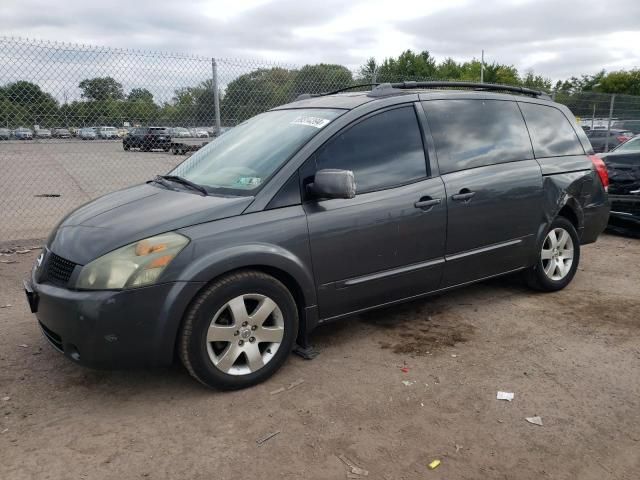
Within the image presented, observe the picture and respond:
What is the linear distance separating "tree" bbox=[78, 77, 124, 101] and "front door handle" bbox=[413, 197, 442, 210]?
5074 millimetres

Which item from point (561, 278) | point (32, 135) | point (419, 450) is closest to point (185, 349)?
point (419, 450)

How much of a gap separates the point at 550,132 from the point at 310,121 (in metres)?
2.37

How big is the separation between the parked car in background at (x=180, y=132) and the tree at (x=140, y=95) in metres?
0.70

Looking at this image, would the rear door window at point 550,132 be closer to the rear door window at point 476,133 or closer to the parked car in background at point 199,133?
the rear door window at point 476,133

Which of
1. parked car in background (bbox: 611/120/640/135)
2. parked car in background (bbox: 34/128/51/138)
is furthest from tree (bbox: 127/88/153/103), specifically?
parked car in background (bbox: 611/120/640/135)

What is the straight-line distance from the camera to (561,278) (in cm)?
491

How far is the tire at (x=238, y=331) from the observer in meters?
2.98

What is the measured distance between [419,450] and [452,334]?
1.51 meters

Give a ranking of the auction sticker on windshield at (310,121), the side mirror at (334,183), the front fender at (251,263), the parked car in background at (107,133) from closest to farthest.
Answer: the front fender at (251,263), the side mirror at (334,183), the auction sticker on windshield at (310,121), the parked car in background at (107,133)

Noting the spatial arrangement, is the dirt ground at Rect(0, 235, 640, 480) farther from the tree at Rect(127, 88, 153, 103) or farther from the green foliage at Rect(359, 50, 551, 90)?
the green foliage at Rect(359, 50, 551, 90)

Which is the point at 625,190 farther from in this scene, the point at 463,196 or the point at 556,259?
the point at 463,196

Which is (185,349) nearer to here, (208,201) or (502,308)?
(208,201)

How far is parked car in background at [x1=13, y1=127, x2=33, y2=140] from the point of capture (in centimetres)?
695

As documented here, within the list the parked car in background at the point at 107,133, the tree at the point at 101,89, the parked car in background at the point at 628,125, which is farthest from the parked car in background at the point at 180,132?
the parked car in background at the point at 628,125
